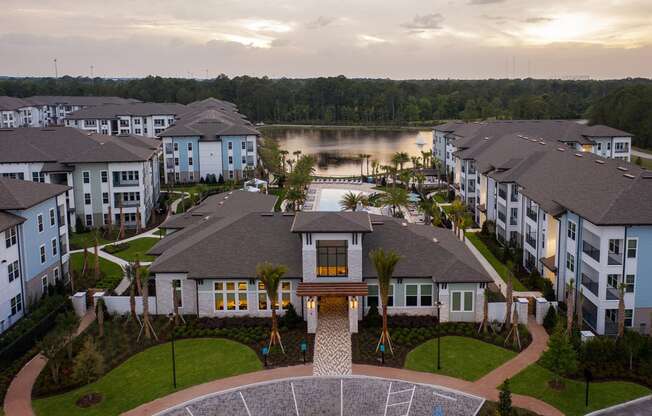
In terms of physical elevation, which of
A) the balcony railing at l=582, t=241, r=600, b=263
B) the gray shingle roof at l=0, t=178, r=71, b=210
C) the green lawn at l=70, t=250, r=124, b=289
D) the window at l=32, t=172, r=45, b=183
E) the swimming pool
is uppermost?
the gray shingle roof at l=0, t=178, r=71, b=210

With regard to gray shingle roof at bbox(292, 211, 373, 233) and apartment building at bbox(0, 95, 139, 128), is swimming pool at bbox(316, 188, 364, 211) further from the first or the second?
apartment building at bbox(0, 95, 139, 128)

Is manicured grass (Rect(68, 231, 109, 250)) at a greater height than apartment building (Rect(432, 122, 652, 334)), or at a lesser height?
lesser

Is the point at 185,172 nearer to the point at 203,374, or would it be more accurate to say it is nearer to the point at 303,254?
the point at 303,254

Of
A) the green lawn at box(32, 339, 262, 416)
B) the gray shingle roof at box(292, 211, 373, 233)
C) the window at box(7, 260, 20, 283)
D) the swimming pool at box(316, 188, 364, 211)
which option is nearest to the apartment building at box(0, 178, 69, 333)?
the window at box(7, 260, 20, 283)

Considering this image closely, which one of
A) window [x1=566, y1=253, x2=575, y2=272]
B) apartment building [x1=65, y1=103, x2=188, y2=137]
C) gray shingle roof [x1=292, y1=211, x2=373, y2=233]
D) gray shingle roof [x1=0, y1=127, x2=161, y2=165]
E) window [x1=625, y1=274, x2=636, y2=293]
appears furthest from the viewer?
apartment building [x1=65, y1=103, x2=188, y2=137]

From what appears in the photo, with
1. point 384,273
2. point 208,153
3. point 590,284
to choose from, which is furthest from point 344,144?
point 384,273

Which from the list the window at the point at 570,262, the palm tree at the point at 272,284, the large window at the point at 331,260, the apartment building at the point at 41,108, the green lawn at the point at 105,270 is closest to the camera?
the palm tree at the point at 272,284

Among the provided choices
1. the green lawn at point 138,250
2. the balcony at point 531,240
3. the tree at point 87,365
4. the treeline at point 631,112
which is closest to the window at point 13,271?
the tree at point 87,365

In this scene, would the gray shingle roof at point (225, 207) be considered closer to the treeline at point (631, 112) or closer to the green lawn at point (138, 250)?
the green lawn at point (138, 250)
